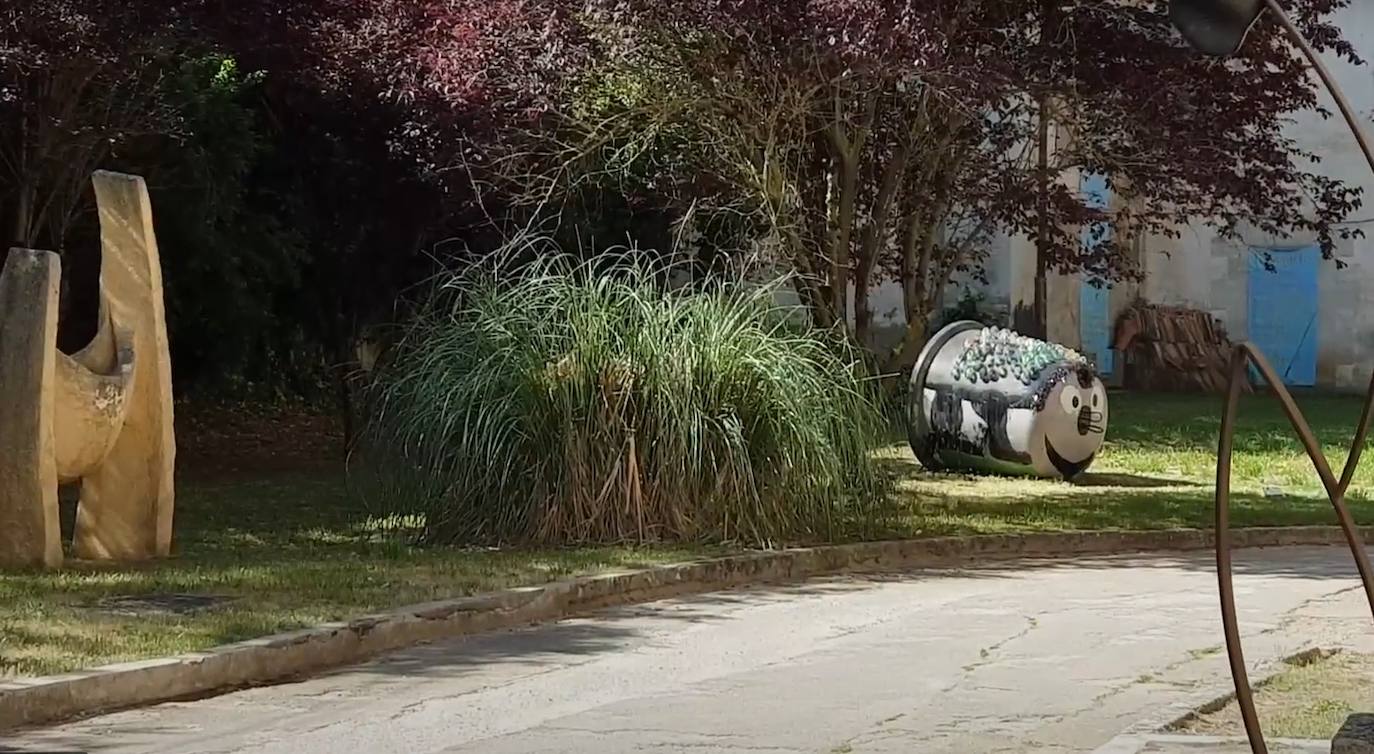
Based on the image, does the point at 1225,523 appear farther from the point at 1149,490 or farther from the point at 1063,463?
the point at 1063,463

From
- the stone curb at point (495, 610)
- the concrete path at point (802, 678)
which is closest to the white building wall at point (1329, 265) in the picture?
the stone curb at point (495, 610)

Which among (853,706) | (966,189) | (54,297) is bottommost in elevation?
(853,706)

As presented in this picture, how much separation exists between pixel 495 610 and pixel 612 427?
2.69 meters

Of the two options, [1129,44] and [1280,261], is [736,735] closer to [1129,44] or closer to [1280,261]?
[1129,44]

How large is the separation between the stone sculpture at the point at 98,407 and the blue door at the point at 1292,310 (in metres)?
25.6

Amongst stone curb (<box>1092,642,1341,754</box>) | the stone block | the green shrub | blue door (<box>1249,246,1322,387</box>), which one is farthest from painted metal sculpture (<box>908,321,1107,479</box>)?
blue door (<box>1249,246,1322,387</box>)

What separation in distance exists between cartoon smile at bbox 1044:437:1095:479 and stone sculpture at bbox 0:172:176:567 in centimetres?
894

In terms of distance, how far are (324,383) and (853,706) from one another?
691 inches

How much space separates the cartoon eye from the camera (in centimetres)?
1827

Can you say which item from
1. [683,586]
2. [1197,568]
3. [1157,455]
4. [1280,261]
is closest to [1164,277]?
[1280,261]

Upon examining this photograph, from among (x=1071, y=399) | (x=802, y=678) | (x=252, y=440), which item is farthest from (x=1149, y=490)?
(x=252, y=440)

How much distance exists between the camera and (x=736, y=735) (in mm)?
7375

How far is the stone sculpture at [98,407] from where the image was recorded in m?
10.9

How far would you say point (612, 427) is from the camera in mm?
12578
